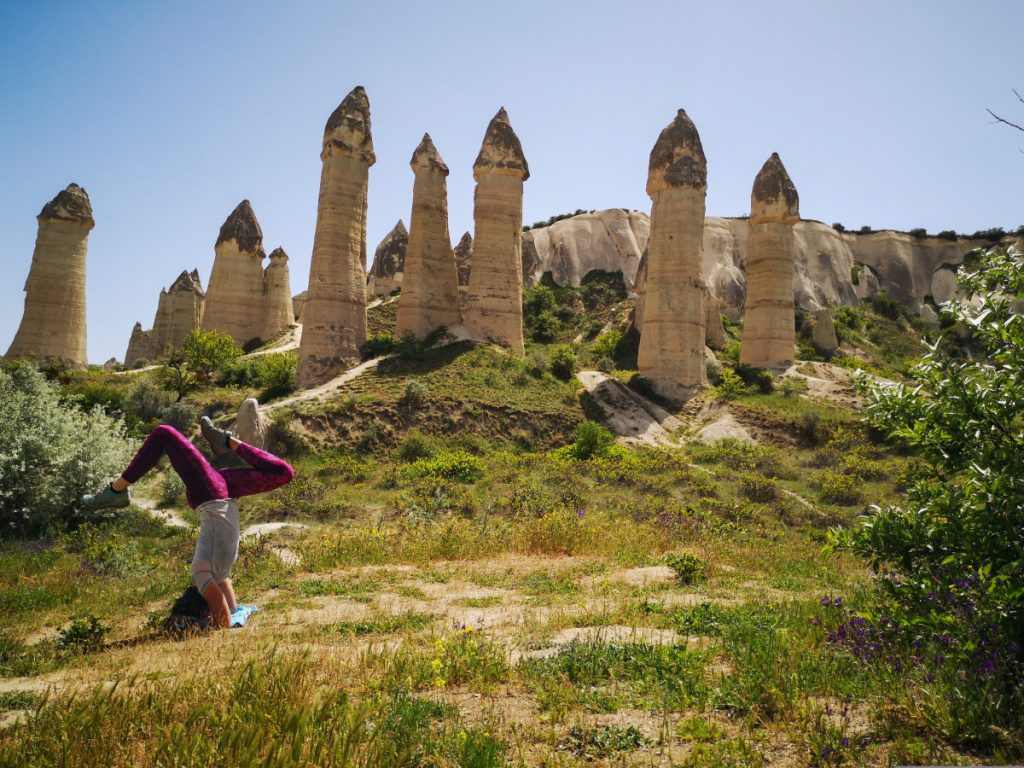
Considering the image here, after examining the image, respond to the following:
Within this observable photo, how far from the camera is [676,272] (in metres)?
25.6

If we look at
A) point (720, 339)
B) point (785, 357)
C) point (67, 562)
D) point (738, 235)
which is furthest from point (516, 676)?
point (738, 235)

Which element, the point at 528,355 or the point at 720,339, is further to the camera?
the point at 720,339

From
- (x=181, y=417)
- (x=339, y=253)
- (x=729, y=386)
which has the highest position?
(x=339, y=253)

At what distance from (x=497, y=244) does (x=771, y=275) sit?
12206 mm

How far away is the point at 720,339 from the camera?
35812mm

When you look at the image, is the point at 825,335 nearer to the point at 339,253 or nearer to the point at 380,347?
the point at 380,347

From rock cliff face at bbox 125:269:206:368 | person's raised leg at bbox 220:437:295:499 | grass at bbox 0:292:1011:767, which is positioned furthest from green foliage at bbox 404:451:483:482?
rock cliff face at bbox 125:269:206:368

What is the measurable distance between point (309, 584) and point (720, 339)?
105 ft

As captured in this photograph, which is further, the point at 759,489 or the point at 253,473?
the point at 759,489

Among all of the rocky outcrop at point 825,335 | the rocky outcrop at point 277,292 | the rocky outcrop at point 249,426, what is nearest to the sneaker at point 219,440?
the rocky outcrop at point 249,426

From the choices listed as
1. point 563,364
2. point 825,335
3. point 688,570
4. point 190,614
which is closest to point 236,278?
point 563,364

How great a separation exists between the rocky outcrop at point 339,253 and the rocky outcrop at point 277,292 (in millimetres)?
10939

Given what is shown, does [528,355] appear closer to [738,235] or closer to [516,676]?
[516,676]

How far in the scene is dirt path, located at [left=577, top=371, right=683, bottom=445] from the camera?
22.8 meters
